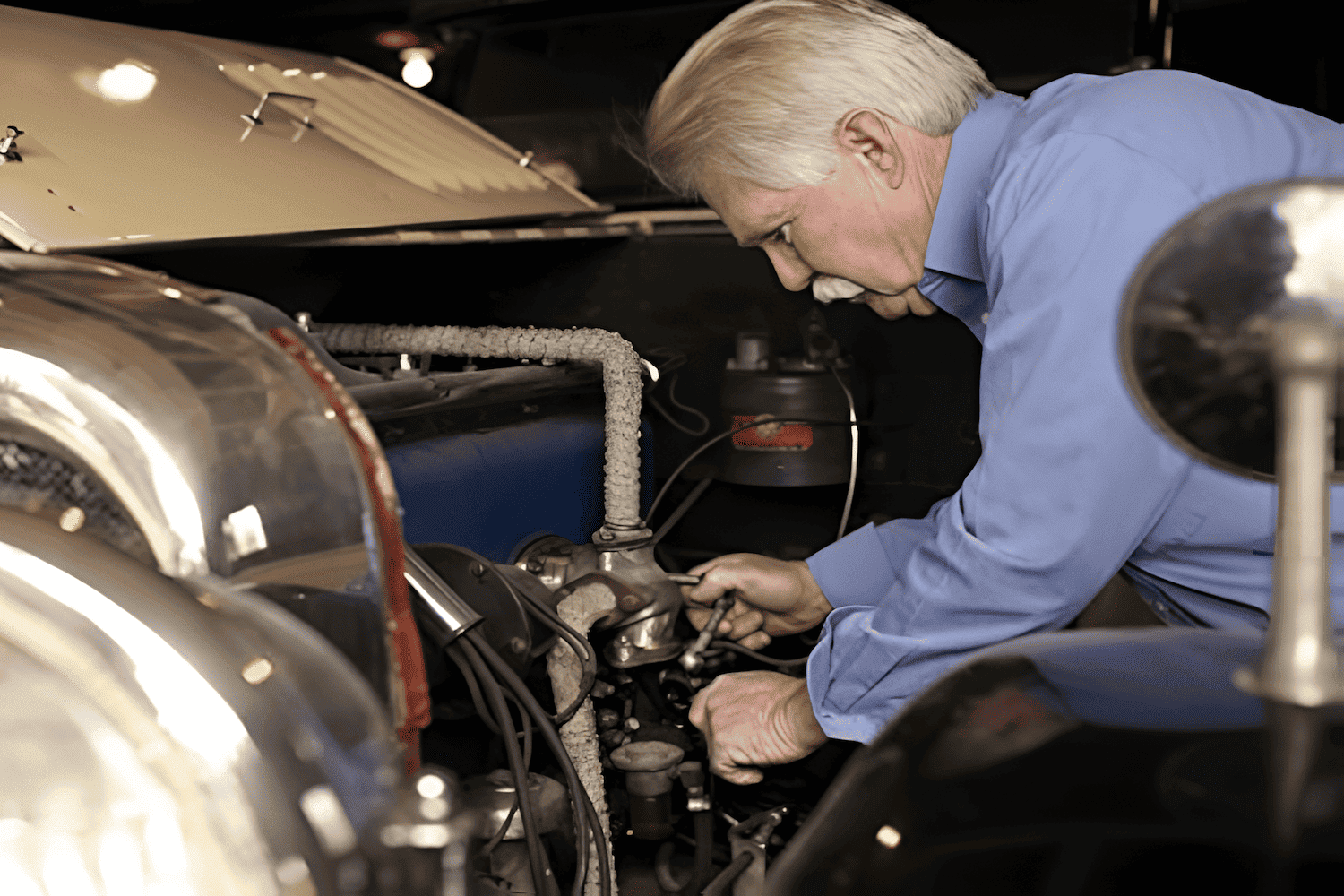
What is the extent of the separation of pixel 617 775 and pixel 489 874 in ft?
1.14

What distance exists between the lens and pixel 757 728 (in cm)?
108

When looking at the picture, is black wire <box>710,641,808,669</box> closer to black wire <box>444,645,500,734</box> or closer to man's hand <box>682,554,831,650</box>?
man's hand <box>682,554,831,650</box>

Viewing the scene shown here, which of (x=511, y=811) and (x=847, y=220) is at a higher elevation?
(x=847, y=220)

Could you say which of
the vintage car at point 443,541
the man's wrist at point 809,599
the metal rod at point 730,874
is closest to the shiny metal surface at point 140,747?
the vintage car at point 443,541

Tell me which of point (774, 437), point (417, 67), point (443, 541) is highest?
point (417, 67)

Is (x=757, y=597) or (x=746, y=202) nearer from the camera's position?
(x=746, y=202)

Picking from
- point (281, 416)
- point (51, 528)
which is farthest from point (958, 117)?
point (51, 528)

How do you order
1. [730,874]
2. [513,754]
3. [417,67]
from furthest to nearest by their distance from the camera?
[417,67] → [730,874] → [513,754]

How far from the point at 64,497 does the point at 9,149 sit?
2.10ft

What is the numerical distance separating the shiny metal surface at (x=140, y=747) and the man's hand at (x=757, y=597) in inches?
28.2

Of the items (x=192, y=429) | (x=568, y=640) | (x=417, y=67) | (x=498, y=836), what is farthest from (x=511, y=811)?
(x=417, y=67)

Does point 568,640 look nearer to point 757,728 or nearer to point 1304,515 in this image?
point 757,728

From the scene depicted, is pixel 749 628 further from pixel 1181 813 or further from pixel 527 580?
pixel 1181 813

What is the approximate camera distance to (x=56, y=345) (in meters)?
0.56
